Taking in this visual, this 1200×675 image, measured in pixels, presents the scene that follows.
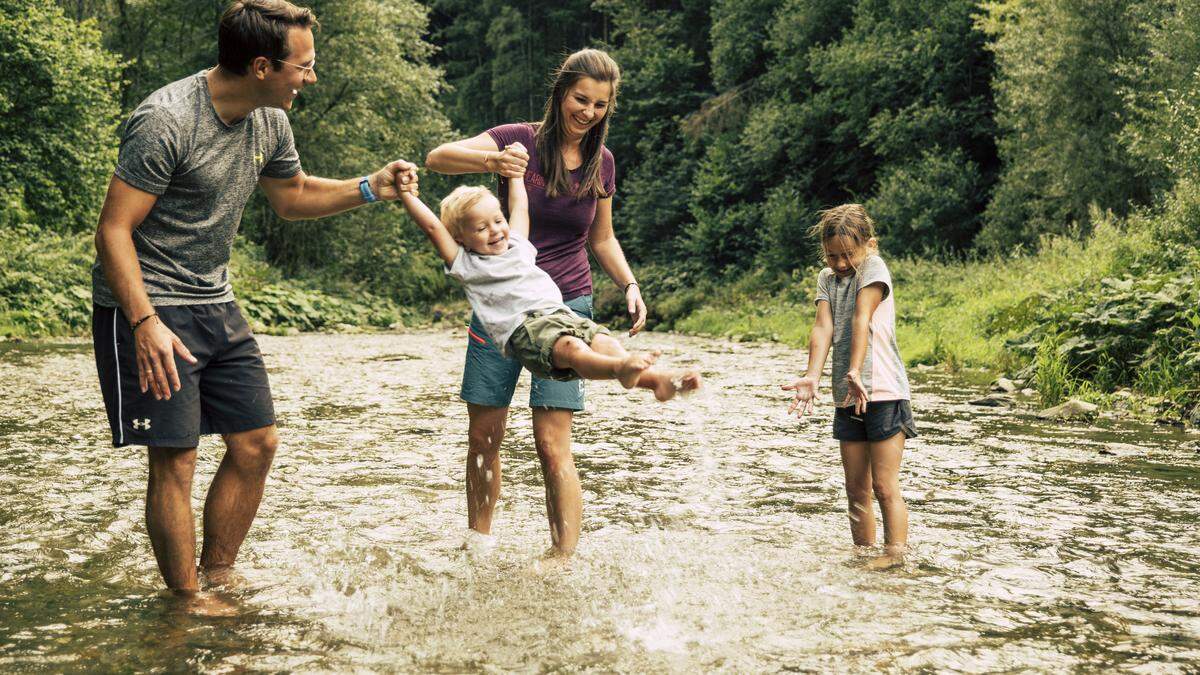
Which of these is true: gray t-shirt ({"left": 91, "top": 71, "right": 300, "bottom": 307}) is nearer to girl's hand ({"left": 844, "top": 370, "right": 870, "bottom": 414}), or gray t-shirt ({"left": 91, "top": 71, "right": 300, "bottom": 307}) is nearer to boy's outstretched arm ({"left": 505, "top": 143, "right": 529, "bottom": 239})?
boy's outstretched arm ({"left": 505, "top": 143, "right": 529, "bottom": 239})

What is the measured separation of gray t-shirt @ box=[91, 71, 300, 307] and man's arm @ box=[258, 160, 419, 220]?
34cm

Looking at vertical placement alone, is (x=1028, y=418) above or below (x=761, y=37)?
below

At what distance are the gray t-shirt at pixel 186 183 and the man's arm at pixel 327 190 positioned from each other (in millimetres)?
340

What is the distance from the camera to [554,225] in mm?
4777

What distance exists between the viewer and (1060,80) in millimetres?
22391

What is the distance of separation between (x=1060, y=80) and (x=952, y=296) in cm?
569

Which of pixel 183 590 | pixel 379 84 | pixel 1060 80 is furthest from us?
pixel 379 84

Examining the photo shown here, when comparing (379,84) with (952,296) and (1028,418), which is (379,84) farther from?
(1028,418)

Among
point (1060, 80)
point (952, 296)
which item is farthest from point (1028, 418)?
point (1060, 80)

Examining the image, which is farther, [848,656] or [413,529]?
[413,529]

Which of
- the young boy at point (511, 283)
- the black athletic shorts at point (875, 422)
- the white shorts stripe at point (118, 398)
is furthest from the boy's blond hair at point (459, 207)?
the black athletic shorts at point (875, 422)

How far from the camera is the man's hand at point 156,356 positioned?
378 cm

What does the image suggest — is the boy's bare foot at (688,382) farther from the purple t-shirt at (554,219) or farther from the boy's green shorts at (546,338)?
the purple t-shirt at (554,219)

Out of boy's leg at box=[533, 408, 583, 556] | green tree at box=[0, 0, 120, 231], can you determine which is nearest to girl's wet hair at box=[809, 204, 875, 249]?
boy's leg at box=[533, 408, 583, 556]
